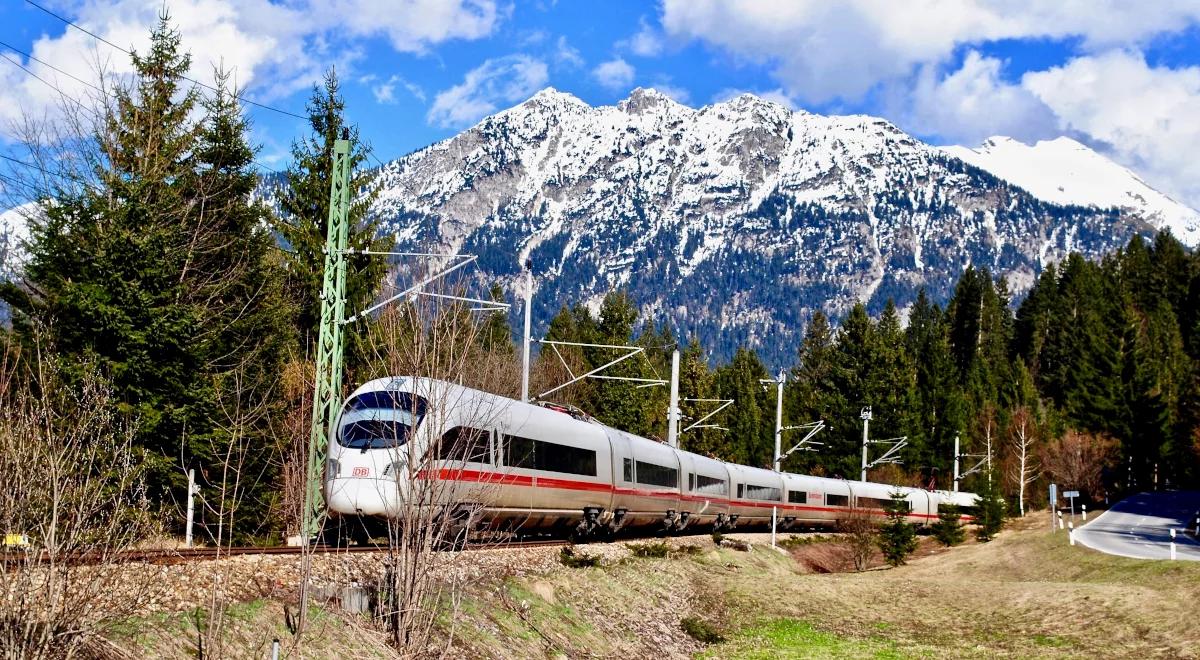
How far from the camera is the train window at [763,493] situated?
4850cm

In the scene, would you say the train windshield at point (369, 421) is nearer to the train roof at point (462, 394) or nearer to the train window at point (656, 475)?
the train roof at point (462, 394)

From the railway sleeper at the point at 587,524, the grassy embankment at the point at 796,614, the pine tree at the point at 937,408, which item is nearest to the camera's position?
the grassy embankment at the point at 796,614

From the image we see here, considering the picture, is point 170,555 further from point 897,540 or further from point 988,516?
point 988,516

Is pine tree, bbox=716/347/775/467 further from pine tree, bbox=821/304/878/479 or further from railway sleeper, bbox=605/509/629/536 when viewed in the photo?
railway sleeper, bbox=605/509/629/536

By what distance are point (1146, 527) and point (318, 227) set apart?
46453 mm

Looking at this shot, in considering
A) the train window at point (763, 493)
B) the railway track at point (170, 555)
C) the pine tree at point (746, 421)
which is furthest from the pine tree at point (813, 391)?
the railway track at point (170, 555)

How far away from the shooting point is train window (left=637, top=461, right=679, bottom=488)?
3372 centimetres

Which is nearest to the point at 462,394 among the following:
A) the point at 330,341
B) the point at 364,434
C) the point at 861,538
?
the point at 330,341

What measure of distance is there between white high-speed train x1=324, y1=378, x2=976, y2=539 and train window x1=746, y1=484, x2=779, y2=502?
0.30 ft

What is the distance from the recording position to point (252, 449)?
32844 mm

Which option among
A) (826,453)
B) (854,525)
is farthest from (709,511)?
(826,453)

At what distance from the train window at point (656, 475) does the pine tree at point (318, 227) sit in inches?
397

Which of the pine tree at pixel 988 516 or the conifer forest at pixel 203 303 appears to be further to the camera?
the pine tree at pixel 988 516

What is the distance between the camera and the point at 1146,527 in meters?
59.6
